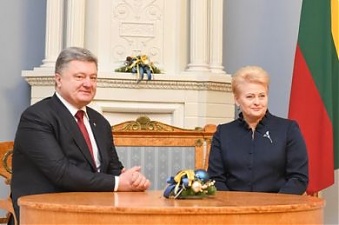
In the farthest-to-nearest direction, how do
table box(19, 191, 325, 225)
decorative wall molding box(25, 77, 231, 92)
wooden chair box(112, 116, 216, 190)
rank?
decorative wall molding box(25, 77, 231, 92) < wooden chair box(112, 116, 216, 190) < table box(19, 191, 325, 225)

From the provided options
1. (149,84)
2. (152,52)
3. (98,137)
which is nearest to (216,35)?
(152,52)

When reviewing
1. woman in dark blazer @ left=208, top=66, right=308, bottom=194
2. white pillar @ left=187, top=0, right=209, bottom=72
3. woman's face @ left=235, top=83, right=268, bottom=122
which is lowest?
woman in dark blazer @ left=208, top=66, right=308, bottom=194

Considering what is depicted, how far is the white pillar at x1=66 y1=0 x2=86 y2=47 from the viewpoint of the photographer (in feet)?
17.8

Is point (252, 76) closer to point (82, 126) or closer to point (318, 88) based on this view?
point (82, 126)

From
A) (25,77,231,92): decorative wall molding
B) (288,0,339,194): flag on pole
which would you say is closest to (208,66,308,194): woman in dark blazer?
(288,0,339,194): flag on pole

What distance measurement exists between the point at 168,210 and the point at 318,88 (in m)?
3.15

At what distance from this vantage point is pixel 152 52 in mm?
5562

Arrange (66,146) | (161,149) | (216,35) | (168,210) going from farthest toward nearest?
(216,35) → (161,149) → (66,146) → (168,210)

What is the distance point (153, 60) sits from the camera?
556cm

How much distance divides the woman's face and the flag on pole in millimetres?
1915

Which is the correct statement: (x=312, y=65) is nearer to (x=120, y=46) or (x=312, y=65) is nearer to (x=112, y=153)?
(x=120, y=46)

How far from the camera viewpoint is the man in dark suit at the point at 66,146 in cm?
279

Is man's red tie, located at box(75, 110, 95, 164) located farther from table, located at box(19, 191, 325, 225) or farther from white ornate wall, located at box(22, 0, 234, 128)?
white ornate wall, located at box(22, 0, 234, 128)

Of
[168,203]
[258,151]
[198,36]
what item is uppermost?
[198,36]
